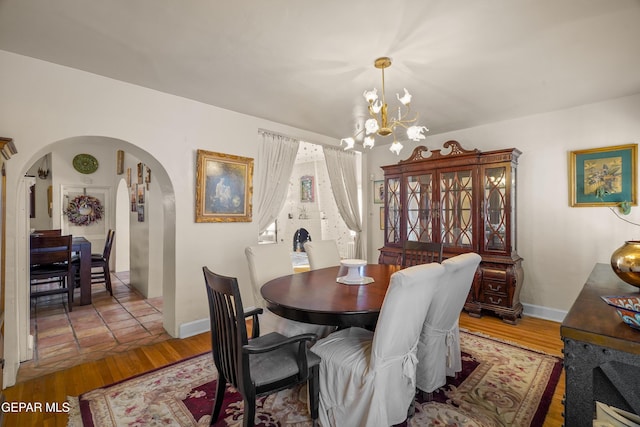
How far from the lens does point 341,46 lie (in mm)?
2076

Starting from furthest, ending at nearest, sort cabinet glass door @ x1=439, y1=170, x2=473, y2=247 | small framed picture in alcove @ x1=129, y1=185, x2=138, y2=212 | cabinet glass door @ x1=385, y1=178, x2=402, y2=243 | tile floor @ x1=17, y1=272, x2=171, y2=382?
small framed picture in alcove @ x1=129, y1=185, x2=138, y2=212, cabinet glass door @ x1=385, y1=178, x2=402, y2=243, cabinet glass door @ x1=439, y1=170, x2=473, y2=247, tile floor @ x1=17, y1=272, x2=171, y2=382

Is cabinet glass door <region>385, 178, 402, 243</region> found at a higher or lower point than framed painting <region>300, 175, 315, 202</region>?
lower

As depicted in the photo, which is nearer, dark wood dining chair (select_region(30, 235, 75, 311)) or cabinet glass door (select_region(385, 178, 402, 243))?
dark wood dining chair (select_region(30, 235, 75, 311))

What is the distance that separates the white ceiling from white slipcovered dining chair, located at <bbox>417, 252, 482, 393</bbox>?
1.46 meters

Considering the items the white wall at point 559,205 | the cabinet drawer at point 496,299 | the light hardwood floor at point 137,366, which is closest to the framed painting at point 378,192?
the white wall at point 559,205

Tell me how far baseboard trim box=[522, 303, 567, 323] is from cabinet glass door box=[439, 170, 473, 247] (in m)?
1.03

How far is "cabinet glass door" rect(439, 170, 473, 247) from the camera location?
12.1ft

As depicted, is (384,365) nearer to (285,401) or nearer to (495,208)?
(285,401)

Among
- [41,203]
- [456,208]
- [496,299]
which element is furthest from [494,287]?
[41,203]

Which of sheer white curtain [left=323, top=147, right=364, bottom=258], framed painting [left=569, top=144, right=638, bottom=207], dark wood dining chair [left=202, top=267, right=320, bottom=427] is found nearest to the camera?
dark wood dining chair [left=202, top=267, right=320, bottom=427]

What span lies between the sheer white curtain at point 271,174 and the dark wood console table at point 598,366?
3.19 meters

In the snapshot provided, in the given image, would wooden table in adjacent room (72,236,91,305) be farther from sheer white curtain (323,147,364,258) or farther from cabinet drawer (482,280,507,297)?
cabinet drawer (482,280,507,297)

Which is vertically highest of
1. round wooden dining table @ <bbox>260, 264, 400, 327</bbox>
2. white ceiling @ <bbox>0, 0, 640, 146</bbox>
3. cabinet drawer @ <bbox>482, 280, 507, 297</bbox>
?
white ceiling @ <bbox>0, 0, 640, 146</bbox>

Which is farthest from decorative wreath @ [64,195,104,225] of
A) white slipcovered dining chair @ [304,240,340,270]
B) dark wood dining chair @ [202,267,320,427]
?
dark wood dining chair @ [202,267,320,427]
